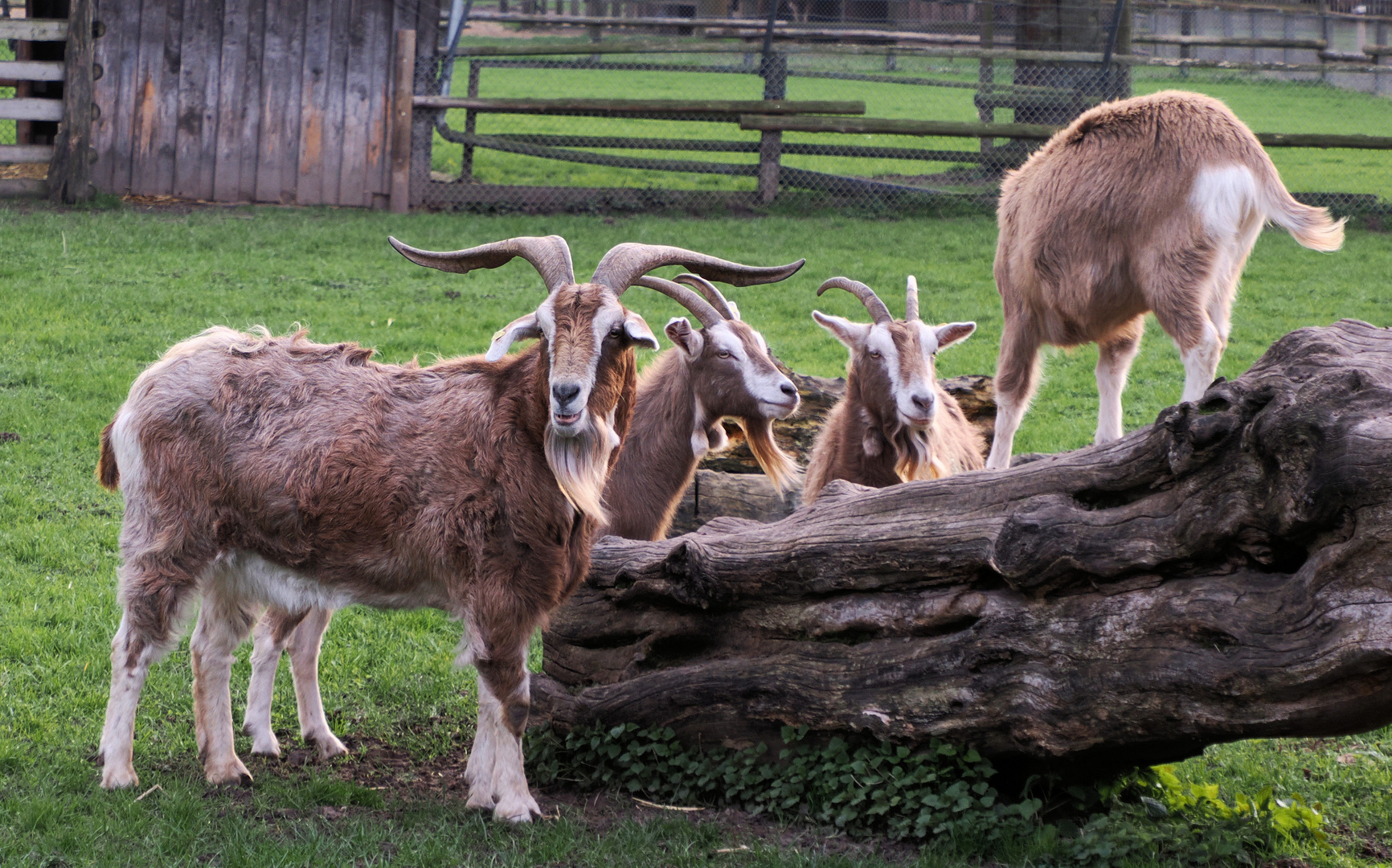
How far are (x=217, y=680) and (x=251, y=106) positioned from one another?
12.0 m

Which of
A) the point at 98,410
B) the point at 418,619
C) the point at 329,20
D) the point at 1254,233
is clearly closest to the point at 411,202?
the point at 329,20

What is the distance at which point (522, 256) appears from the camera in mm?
4758

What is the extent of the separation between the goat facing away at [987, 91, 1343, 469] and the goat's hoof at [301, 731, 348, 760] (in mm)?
3705

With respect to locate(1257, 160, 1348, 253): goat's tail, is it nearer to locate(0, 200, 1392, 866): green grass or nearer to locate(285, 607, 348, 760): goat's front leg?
locate(0, 200, 1392, 866): green grass

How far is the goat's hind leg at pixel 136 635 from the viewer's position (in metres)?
4.59

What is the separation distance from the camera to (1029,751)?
13.3 ft

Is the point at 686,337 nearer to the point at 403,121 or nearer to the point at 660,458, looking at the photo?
the point at 660,458

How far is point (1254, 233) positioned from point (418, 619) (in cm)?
478

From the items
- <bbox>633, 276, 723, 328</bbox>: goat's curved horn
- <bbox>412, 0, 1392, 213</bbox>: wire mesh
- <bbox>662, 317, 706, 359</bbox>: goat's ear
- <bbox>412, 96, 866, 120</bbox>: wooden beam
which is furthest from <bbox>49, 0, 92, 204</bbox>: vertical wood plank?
<bbox>662, 317, 706, 359</bbox>: goat's ear

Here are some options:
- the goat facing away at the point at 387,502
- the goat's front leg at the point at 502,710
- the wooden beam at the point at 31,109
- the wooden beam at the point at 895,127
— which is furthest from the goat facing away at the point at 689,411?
the wooden beam at the point at 31,109

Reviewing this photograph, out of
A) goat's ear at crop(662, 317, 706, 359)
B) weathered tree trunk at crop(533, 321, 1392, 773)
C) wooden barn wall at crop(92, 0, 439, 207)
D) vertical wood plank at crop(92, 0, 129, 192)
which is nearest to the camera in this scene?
weathered tree trunk at crop(533, 321, 1392, 773)

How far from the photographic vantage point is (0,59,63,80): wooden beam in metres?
13.9

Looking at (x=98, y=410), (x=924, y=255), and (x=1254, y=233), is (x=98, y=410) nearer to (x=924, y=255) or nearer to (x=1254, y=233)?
(x=1254, y=233)

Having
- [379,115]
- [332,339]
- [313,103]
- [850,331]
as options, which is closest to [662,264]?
[850,331]
